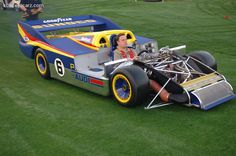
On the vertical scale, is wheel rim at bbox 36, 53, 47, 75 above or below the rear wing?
below

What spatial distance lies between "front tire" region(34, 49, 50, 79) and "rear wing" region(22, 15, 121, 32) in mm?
630

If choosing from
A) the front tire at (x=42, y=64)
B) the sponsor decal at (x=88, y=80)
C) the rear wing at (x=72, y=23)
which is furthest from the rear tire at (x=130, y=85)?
the rear wing at (x=72, y=23)

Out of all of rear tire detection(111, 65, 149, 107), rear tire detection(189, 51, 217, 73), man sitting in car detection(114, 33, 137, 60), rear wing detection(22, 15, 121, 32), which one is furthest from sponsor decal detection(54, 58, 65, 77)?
rear tire detection(189, 51, 217, 73)

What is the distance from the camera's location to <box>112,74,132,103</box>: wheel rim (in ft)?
19.1

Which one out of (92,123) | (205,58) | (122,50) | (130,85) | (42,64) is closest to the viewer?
(92,123)

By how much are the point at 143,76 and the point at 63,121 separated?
142cm

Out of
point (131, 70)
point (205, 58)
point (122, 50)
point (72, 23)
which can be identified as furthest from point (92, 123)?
point (72, 23)

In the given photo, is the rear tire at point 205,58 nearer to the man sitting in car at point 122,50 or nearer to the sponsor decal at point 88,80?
the man sitting in car at point 122,50

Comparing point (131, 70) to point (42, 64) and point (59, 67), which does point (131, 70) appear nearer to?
point (59, 67)

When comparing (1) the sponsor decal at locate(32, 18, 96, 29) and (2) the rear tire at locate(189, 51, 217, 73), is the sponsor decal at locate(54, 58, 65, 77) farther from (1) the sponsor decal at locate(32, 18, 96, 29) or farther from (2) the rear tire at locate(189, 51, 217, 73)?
(2) the rear tire at locate(189, 51, 217, 73)

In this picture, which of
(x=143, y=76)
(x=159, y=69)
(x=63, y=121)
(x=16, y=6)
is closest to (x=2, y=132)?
(x=63, y=121)

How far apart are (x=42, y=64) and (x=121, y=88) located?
2.57m

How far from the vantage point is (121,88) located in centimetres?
599

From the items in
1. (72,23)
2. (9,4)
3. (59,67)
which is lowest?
(9,4)
